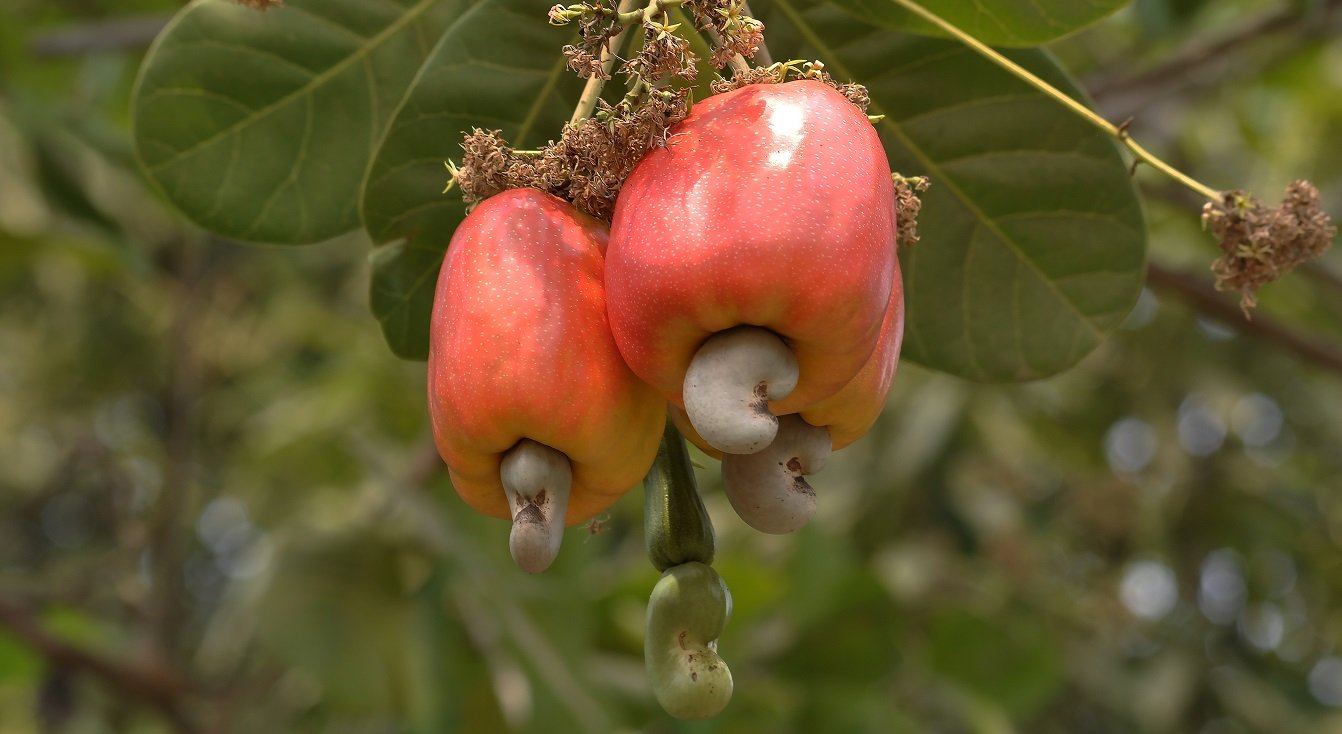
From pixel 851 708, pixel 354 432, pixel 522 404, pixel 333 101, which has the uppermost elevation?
pixel 522 404

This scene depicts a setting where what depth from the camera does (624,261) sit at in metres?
0.88

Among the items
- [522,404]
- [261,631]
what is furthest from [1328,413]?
[522,404]

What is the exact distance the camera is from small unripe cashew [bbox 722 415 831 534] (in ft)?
3.05

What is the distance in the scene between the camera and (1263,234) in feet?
3.43

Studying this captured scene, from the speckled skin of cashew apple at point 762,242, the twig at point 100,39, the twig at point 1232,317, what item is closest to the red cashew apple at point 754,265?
the speckled skin of cashew apple at point 762,242

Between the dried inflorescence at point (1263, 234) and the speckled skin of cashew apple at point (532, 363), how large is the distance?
1.58 ft

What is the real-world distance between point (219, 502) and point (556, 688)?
2.54 metres

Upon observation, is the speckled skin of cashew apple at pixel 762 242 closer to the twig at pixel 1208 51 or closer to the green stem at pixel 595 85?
the green stem at pixel 595 85

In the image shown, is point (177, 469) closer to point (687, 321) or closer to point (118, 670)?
point (118, 670)

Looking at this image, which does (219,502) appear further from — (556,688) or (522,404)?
(522,404)

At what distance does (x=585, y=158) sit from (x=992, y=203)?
53 cm

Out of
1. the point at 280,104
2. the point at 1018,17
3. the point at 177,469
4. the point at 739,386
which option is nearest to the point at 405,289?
the point at 280,104

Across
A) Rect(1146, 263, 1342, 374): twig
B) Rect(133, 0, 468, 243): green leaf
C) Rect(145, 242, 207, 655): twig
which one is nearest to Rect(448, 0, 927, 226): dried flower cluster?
Rect(133, 0, 468, 243): green leaf

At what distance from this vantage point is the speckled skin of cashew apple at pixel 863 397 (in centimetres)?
95
